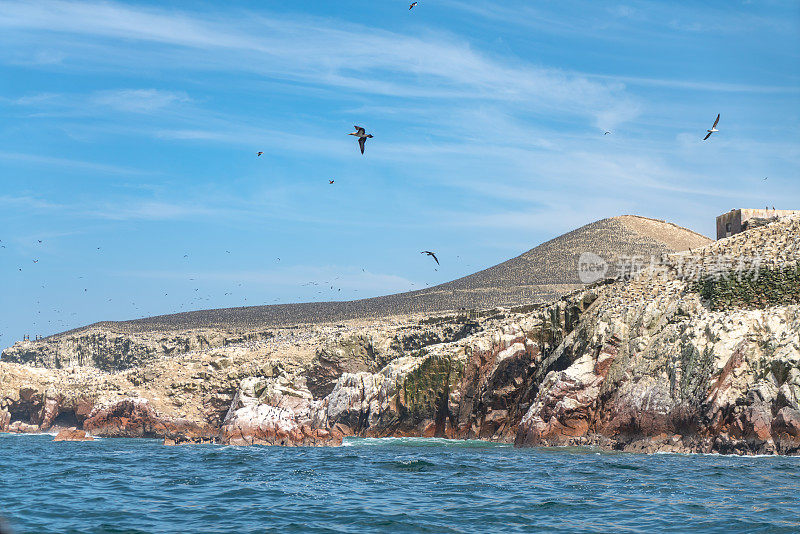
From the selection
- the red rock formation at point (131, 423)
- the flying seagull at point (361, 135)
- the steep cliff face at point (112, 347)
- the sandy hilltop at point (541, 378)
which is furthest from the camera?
the steep cliff face at point (112, 347)

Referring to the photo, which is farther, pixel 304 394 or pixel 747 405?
pixel 304 394

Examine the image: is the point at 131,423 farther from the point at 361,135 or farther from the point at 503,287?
the point at 503,287

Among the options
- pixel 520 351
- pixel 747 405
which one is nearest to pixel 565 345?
pixel 520 351

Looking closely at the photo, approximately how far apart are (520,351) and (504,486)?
3303cm

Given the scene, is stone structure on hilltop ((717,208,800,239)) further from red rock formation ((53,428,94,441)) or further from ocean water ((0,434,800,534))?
red rock formation ((53,428,94,441))

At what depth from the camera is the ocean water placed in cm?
2189

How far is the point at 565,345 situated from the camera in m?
58.5

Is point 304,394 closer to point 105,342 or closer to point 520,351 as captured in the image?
point 520,351

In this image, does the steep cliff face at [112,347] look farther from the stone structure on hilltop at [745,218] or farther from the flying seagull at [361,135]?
the flying seagull at [361,135]

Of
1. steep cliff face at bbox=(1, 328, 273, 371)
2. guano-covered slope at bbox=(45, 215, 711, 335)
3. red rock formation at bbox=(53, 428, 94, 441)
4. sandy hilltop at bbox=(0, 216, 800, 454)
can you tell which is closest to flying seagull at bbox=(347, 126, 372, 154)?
sandy hilltop at bbox=(0, 216, 800, 454)

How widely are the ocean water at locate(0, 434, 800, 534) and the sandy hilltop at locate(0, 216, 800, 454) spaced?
5.97 m

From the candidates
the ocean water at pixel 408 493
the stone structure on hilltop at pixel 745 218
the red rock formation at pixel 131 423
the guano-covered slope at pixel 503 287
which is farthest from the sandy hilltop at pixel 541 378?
the guano-covered slope at pixel 503 287

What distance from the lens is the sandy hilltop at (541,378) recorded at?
4422cm

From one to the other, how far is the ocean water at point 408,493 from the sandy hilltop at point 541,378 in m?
5.97
